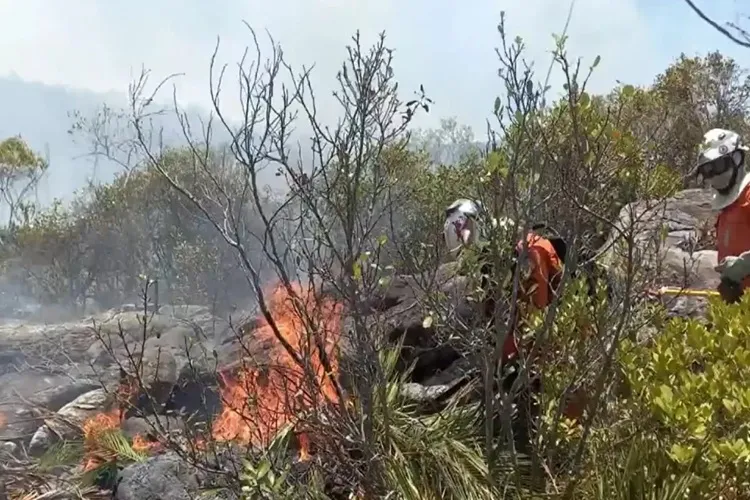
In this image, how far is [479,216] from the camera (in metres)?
3.51

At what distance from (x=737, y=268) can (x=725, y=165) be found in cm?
74

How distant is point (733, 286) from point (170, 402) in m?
6.98

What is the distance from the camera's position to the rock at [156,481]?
5.09 m

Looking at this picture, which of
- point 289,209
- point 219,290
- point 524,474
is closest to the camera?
point 524,474

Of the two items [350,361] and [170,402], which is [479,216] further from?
[170,402]

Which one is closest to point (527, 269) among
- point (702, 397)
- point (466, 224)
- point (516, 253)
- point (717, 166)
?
point (516, 253)

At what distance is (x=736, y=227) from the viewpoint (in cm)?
468

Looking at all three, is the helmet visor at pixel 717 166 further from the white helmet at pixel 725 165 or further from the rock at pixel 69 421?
the rock at pixel 69 421

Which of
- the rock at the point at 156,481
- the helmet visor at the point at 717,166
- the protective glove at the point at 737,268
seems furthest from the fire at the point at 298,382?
the helmet visor at the point at 717,166

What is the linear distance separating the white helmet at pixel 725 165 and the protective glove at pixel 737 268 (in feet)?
1.91

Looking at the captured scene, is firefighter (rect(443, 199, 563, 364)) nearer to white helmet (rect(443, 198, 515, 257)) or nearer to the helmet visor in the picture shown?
white helmet (rect(443, 198, 515, 257))

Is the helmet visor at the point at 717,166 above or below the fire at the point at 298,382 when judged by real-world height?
above

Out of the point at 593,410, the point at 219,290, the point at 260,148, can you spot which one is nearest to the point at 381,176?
the point at 260,148

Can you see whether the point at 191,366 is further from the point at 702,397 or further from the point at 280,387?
the point at 702,397
